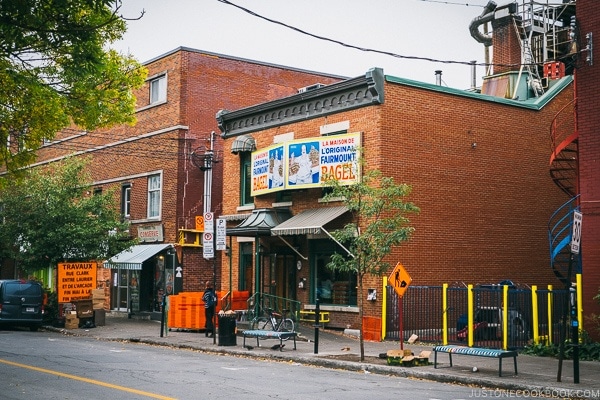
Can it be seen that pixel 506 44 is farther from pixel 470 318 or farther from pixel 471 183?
pixel 470 318

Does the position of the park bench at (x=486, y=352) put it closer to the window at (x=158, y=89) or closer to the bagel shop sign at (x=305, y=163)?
the bagel shop sign at (x=305, y=163)

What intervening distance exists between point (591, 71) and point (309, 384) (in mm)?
10796

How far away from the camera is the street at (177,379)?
1153 cm

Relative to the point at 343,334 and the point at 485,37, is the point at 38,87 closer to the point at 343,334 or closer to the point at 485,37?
the point at 343,334

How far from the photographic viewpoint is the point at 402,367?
51.2 feet

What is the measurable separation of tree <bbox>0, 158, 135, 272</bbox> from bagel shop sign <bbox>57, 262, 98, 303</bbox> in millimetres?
1341

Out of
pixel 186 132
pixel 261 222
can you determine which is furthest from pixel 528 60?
pixel 186 132

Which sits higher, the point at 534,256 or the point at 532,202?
the point at 532,202

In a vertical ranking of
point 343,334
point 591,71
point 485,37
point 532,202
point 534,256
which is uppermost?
point 485,37

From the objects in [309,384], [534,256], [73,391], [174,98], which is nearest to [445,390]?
[309,384]

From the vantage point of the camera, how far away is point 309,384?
12992mm

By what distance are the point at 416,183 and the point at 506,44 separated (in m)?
10.6

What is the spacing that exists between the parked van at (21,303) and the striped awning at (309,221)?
29.7 ft

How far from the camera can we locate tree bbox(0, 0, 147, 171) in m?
11.6
